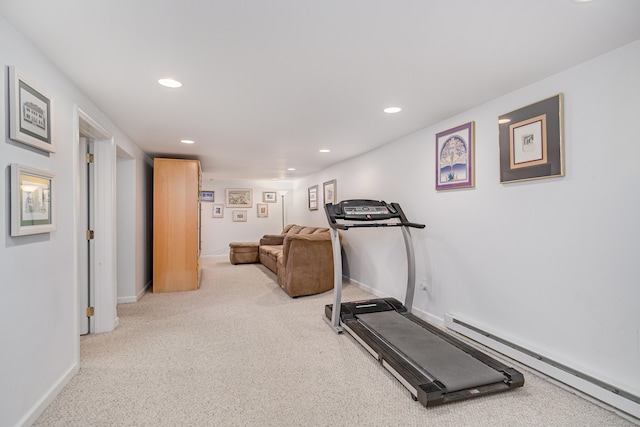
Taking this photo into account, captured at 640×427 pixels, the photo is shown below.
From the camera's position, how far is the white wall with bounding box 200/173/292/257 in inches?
344

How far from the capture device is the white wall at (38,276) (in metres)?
1.62

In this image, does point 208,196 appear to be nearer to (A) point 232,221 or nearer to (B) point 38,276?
(A) point 232,221

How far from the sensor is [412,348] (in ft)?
8.39

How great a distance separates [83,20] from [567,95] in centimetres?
300

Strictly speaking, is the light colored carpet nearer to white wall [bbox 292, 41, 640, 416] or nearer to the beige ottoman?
white wall [bbox 292, 41, 640, 416]

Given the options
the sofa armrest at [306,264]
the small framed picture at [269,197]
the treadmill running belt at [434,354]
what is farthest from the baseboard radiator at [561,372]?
the small framed picture at [269,197]

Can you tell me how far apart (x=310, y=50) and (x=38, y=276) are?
212 cm

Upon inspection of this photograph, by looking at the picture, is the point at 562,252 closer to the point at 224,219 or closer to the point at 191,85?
the point at 191,85

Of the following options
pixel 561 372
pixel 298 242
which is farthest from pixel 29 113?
pixel 561 372

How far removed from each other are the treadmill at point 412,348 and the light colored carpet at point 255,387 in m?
0.09

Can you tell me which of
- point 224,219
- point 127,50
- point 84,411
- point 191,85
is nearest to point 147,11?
point 127,50

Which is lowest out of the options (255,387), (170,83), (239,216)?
(255,387)

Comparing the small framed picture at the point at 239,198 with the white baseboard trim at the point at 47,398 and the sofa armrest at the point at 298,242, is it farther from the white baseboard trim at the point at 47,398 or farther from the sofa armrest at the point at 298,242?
the white baseboard trim at the point at 47,398

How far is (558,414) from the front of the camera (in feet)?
6.24
